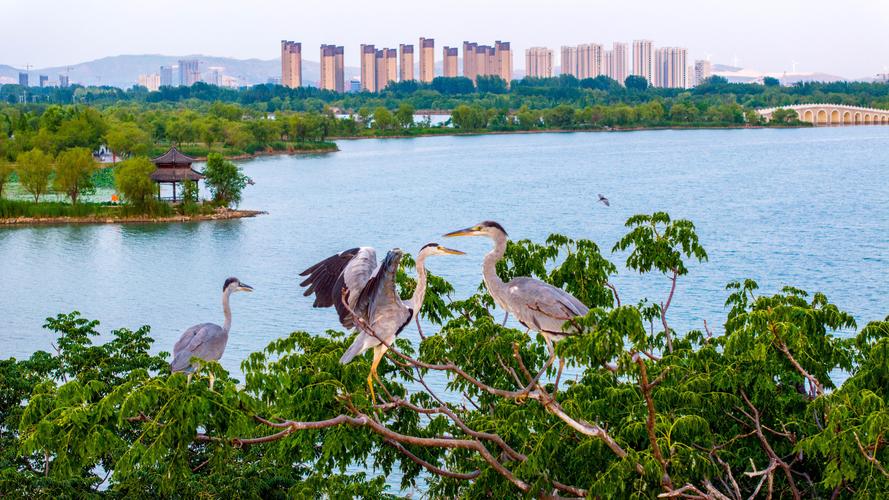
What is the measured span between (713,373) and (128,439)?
4855 millimetres

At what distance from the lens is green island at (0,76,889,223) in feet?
140

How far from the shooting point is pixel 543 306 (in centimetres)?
609

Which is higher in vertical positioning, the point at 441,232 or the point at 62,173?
the point at 62,173

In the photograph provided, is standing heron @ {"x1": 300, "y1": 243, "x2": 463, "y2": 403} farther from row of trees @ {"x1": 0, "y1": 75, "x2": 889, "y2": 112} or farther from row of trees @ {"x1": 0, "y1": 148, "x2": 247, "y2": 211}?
row of trees @ {"x1": 0, "y1": 75, "x2": 889, "y2": 112}

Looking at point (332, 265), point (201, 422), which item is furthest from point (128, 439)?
point (201, 422)

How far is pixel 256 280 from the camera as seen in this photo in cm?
2944

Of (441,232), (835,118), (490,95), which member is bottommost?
(441,232)

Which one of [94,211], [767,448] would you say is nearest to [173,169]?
[94,211]

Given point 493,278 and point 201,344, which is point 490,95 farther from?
point 493,278

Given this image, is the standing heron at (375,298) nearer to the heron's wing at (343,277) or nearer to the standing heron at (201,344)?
the heron's wing at (343,277)

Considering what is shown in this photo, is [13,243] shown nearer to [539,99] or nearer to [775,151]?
[775,151]

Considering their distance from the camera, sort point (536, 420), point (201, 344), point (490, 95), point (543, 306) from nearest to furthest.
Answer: point (543, 306) < point (536, 420) < point (201, 344) < point (490, 95)

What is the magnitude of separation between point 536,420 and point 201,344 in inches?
120

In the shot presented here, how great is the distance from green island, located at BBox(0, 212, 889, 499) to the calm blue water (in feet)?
34.9
